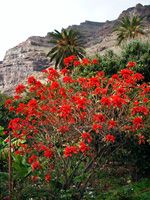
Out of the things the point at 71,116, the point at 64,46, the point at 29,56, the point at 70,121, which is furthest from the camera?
the point at 29,56

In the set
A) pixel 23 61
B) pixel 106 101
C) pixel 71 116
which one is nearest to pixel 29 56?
pixel 23 61

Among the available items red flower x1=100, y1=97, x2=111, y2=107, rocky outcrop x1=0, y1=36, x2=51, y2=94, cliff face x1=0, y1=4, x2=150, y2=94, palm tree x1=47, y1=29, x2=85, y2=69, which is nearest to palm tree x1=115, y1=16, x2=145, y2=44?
palm tree x1=47, y1=29, x2=85, y2=69

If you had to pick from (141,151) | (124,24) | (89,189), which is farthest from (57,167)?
(124,24)

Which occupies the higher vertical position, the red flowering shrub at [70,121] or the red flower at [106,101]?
the red flower at [106,101]

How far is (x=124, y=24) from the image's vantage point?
2112 inches

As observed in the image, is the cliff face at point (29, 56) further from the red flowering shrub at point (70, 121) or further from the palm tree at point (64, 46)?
the red flowering shrub at point (70, 121)

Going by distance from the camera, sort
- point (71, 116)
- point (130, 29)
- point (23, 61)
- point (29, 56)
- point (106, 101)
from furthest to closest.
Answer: point (23, 61) → point (29, 56) → point (130, 29) → point (71, 116) → point (106, 101)

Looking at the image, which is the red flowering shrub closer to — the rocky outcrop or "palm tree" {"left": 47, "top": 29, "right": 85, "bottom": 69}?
"palm tree" {"left": 47, "top": 29, "right": 85, "bottom": 69}

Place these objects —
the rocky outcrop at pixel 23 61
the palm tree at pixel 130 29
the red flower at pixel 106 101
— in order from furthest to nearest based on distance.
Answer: the rocky outcrop at pixel 23 61 < the palm tree at pixel 130 29 < the red flower at pixel 106 101

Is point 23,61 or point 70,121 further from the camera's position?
point 23,61

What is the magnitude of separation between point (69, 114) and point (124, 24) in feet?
143

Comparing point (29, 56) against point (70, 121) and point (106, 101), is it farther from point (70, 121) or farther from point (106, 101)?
point (106, 101)

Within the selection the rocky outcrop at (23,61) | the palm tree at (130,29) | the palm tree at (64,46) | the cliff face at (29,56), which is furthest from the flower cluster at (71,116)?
the rocky outcrop at (23,61)

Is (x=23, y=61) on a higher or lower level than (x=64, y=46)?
lower
